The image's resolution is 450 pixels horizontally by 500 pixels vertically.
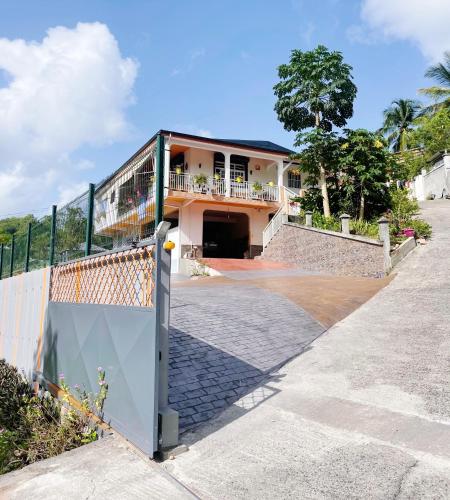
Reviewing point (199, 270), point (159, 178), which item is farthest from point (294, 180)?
point (159, 178)

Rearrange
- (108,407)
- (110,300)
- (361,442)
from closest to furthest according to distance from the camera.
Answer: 1. (361,442)
2. (108,407)
3. (110,300)

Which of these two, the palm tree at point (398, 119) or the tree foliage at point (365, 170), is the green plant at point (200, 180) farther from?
the palm tree at point (398, 119)

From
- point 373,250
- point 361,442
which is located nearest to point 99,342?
point 361,442

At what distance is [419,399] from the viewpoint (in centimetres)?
360

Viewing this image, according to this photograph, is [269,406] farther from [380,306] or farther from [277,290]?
[277,290]

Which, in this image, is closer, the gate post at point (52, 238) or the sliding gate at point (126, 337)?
the sliding gate at point (126, 337)

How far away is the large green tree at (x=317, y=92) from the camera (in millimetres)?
16906

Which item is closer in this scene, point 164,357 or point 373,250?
point 164,357

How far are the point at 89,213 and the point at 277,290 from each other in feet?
18.1

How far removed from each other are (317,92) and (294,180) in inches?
237

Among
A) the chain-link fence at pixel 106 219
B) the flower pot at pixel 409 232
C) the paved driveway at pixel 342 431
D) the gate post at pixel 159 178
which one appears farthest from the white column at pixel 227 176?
the gate post at pixel 159 178

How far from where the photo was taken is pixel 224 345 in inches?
206

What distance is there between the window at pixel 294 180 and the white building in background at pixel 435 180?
870cm

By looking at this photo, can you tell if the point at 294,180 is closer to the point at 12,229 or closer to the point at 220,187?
the point at 220,187
